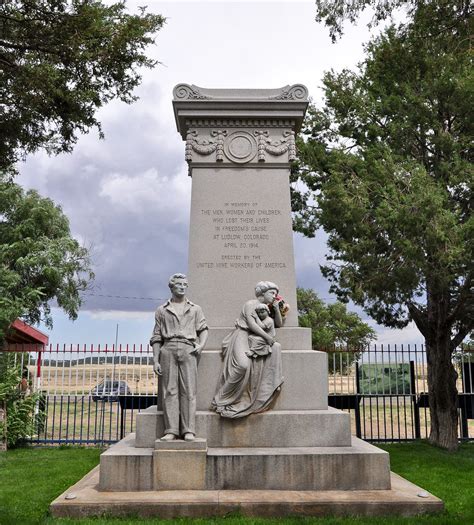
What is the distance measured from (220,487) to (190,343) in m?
1.54

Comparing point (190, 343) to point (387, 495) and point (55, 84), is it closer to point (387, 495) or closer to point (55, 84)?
point (387, 495)

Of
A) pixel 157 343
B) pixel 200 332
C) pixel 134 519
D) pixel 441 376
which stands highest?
pixel 200 332

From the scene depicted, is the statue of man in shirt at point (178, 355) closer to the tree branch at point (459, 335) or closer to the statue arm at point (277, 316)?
the statue arm at point (277, 316)

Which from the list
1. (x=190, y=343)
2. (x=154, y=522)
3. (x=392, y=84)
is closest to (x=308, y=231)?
(x=392, y=84)

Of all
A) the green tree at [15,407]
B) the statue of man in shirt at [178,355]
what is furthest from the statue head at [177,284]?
the green tree at [15,407]

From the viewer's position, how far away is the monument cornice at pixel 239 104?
7.48 m

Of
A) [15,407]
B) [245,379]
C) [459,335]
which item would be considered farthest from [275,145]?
[15,407]

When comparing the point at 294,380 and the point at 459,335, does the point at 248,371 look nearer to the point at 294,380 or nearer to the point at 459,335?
the point at 294,380

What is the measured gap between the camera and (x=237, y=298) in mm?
7172

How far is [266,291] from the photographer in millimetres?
6672

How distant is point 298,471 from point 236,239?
3.01 m

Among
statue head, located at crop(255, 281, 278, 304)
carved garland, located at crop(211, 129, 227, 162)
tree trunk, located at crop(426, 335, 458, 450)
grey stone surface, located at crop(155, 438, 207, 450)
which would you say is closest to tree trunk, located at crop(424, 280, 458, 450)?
tree trunk, located at crop(426, 335, 458, 450)

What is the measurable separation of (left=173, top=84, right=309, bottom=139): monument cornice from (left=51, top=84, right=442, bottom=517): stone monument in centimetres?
2

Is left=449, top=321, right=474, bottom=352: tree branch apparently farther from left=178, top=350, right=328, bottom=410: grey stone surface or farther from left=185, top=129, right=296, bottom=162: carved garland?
left=185, top=129, right=296, bottom=162: carved garland
